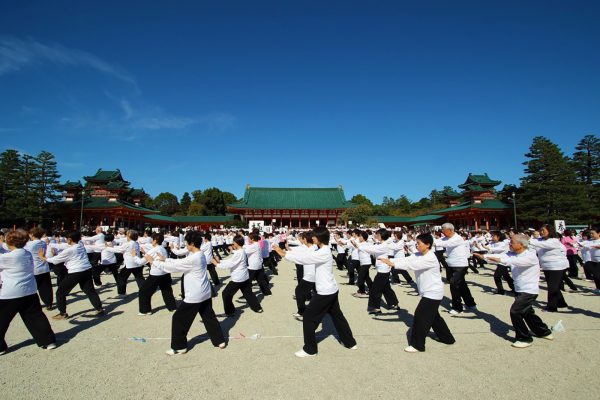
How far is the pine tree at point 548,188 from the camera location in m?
28.1

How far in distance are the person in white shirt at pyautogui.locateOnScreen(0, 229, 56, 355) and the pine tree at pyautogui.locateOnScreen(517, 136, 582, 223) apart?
34.1m

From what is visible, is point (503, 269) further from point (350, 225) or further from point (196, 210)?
point (196, 210)

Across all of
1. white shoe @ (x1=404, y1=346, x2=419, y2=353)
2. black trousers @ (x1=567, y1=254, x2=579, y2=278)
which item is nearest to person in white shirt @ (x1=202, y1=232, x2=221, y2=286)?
white shoe @ (x1=404, y1=346, x2=419, y2=353)

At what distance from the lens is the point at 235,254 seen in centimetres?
622

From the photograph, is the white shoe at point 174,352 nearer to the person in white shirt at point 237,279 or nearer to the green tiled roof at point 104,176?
the person in white shirt at point 237,279

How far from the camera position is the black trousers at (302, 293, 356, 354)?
4410 millimetres

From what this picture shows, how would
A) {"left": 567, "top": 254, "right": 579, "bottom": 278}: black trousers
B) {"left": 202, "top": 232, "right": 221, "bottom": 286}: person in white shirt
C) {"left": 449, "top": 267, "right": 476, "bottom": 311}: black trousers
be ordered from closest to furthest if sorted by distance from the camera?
{"left": 449, "top": 267, "right": 476, "bottom": 311}: black trousers → {"left": 202, "top": 232, "right": 221, "bottom": 286}: person in white shirt → {"left": 567, "top": 254, "right": 579, "bottom": 278}: black trousers

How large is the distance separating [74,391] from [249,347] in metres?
2.11

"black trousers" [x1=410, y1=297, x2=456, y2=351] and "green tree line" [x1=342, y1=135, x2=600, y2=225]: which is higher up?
"green tree line" [x1=342, y1=135, x2=600, y2=225]

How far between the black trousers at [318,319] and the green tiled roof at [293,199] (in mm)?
43540

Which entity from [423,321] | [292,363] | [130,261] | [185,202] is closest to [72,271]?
[130,261]

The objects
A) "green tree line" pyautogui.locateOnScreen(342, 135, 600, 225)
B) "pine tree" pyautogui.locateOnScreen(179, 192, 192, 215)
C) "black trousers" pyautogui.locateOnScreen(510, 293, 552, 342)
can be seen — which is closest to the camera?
"black trousers" pyautogui.locateOnScreen(510, 293, 552, 342)

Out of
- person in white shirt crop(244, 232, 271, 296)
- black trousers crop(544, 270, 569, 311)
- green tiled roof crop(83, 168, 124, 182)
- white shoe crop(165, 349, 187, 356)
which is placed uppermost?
green tiled roof crop(83, 168, 124, 182)

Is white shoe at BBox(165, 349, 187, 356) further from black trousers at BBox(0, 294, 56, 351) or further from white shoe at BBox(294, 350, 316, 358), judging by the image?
black trousers at BBox(0, 294, 56, 351)
